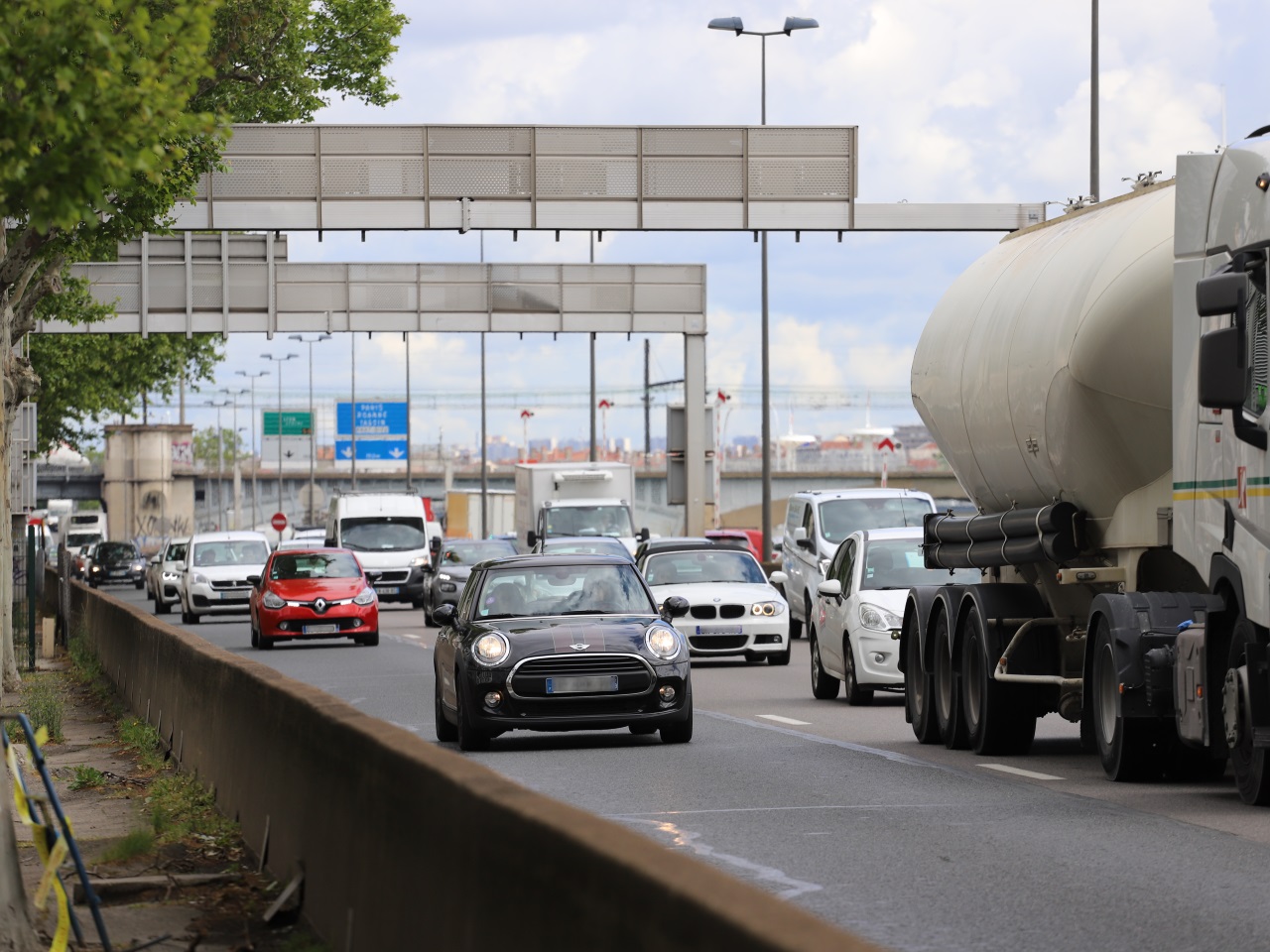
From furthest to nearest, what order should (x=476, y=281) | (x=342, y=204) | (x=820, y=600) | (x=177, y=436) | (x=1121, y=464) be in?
(x=177, y=436) < (x=476, y=281) < (x=342, y=204) < (x=820, y=600) < (x=1121, y=464)

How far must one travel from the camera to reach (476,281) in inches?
2000

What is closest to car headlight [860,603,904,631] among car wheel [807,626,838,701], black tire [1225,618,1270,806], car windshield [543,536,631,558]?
car wheel [807,626,838,701]

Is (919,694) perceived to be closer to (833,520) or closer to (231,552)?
(833,520)

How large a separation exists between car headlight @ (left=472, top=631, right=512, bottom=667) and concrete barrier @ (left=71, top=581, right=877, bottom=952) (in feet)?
12.7

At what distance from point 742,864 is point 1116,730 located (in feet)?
12.6

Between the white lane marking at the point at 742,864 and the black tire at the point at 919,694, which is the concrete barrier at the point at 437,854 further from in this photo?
the black tire at the point at 919,694

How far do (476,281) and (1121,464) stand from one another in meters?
37.9

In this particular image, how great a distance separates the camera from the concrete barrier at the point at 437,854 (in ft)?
14.3

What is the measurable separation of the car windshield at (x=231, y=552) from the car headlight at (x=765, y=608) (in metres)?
20.2

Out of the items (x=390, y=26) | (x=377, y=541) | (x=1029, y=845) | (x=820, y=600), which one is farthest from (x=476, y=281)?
(x=1029, y=845)

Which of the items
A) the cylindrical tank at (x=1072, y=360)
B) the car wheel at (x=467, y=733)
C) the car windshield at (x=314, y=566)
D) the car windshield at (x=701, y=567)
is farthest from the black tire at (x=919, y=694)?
the car windshield at (x=314, y=566)

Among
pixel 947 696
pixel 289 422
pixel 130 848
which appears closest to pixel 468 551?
pixel 947 696

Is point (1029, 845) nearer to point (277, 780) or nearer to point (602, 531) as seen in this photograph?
point (277, 780)

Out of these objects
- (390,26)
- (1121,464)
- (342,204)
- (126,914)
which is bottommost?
(126,914)
